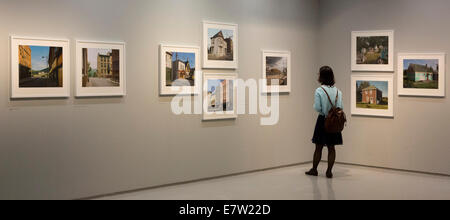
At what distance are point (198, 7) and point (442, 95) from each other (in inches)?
198

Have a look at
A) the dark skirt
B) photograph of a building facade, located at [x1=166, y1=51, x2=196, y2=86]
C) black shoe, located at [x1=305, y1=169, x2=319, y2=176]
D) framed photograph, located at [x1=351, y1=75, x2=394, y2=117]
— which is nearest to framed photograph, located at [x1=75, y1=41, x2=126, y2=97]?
photograph of a building facade, located at [x1=166, y1=51, x2=196, y2=86]

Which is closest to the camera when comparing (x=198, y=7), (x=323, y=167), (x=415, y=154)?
(x=198, y=7)

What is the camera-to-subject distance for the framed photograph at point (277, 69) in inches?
431

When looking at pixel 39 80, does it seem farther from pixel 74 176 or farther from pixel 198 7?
pixel 198 7

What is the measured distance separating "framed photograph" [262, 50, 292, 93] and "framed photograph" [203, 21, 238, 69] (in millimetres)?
876

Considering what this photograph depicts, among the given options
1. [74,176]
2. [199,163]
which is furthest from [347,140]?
[74,176]

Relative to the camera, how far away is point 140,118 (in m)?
9.00

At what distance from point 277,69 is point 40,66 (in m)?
5.15

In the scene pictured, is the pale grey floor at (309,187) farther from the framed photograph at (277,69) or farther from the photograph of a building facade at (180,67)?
the photograph of a building facade at (180,67)

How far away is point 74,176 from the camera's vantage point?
324 inches

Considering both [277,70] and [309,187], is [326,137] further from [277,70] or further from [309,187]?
[277,70]

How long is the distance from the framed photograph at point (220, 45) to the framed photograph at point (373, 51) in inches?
111

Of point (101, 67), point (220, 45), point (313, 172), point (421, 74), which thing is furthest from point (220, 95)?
point (421, 74)

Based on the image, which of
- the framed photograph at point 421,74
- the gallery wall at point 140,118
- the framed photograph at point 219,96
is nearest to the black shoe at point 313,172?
the gallery wall at point 140,118
